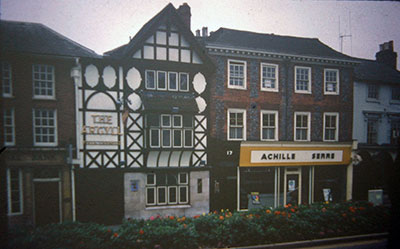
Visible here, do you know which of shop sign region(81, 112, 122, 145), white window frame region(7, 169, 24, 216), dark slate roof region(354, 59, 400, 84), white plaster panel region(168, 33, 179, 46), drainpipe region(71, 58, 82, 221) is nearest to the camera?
white window frame region(7, 169, 24, 216)

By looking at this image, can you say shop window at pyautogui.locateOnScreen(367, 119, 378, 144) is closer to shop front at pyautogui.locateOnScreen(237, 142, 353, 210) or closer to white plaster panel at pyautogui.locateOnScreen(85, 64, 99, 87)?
shop front at pyautogui.locateOnScreen(237, 142, 353, 210)

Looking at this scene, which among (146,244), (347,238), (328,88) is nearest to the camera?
(146,244)

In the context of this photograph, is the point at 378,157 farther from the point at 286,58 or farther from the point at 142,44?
the point at 142,44

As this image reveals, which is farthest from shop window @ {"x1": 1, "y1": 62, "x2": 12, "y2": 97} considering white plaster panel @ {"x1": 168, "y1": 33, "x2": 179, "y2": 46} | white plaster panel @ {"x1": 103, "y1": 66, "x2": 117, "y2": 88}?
white plaster panel @ {"x1": 168, "y1": 33, "x2": 179, "y2": 46}

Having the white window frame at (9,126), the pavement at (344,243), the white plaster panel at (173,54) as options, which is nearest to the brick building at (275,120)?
the white plaster panel at (173,54)

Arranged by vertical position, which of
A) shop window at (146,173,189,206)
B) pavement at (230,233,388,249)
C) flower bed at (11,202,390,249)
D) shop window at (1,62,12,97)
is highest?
shop window at (1,62,12,97)

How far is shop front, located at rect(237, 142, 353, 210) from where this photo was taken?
6.94 metres

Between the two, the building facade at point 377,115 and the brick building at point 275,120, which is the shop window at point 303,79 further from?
the building facade at point 377,115

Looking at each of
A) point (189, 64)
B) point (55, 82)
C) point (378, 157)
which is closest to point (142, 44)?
point (189, 64)

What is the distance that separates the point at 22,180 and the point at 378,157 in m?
8.36

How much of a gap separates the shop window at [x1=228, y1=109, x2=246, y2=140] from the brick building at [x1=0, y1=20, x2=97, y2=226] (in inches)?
179

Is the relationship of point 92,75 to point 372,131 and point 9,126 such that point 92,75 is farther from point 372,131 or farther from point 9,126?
point 372,131

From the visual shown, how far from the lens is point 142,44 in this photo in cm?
552

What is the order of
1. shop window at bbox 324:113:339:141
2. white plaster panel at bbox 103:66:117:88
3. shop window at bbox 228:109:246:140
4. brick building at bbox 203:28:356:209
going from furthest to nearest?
shop window at bbox 228:109:246:140 → brick building at bbox 203:28:356:209 → shop window at bbox 324:113:339:141 → white plaster panel at bbox 103:66:117:88
